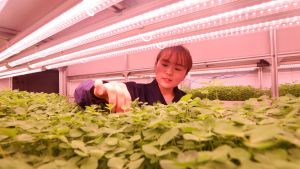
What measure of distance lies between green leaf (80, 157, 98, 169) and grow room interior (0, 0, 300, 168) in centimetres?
13

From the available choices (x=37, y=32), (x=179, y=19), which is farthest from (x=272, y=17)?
(x=37, y=32)

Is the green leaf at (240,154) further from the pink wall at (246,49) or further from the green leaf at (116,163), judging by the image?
the pink wall at (246,49)

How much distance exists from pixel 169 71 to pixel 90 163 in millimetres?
1464

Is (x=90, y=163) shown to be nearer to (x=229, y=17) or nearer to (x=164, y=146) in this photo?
(x=164, y=146)

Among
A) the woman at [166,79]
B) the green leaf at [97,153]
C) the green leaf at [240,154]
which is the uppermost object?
the woman at [166,79]

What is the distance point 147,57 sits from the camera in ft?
15.2

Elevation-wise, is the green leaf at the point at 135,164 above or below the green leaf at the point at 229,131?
below

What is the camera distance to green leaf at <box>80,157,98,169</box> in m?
0.38

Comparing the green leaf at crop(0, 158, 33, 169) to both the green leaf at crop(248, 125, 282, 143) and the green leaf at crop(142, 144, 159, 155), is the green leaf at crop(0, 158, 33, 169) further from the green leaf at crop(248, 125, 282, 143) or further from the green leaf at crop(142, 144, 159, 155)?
the green leaf at crop(248, 125, 282, 143)

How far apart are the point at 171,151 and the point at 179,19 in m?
1.93

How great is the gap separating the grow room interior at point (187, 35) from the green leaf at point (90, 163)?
132 millimetres

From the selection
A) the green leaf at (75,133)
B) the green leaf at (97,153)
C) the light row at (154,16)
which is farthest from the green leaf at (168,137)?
the light row at (154,16)

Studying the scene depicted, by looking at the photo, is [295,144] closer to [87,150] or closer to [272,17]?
[87,150]

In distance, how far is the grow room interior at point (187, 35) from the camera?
1.77m
